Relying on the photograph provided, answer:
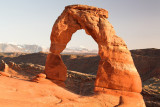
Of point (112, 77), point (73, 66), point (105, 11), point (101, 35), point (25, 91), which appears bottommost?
point (73, 66)

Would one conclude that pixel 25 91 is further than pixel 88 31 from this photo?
No

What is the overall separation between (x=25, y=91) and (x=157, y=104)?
1115 centimetres

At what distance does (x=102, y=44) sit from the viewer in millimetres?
9312

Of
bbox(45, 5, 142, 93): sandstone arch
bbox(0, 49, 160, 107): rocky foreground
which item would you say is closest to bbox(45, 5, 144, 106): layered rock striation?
bbox(45, 5, 142, 93): sandstone arch

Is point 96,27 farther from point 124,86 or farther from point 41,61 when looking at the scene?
point 41,61

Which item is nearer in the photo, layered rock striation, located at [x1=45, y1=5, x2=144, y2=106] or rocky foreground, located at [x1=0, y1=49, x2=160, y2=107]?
layered rock striation, located at [x1=45, y1=5, x2=144, y2=106]

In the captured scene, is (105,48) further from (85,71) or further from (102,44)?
(85,71)

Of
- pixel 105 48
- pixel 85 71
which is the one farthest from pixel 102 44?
pixel 85 71

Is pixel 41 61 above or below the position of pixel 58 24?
below

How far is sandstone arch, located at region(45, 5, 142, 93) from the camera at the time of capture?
8.88 meters

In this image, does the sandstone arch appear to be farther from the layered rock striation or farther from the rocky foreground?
the rocky foreground

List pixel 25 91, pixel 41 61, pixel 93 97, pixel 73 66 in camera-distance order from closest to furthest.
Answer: pixel 25 91 → pixel 93 97 → pixel 73 66 → pixel 41 61

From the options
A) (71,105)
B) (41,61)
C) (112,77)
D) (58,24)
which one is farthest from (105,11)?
(41,61)

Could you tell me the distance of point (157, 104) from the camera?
1380 cm
